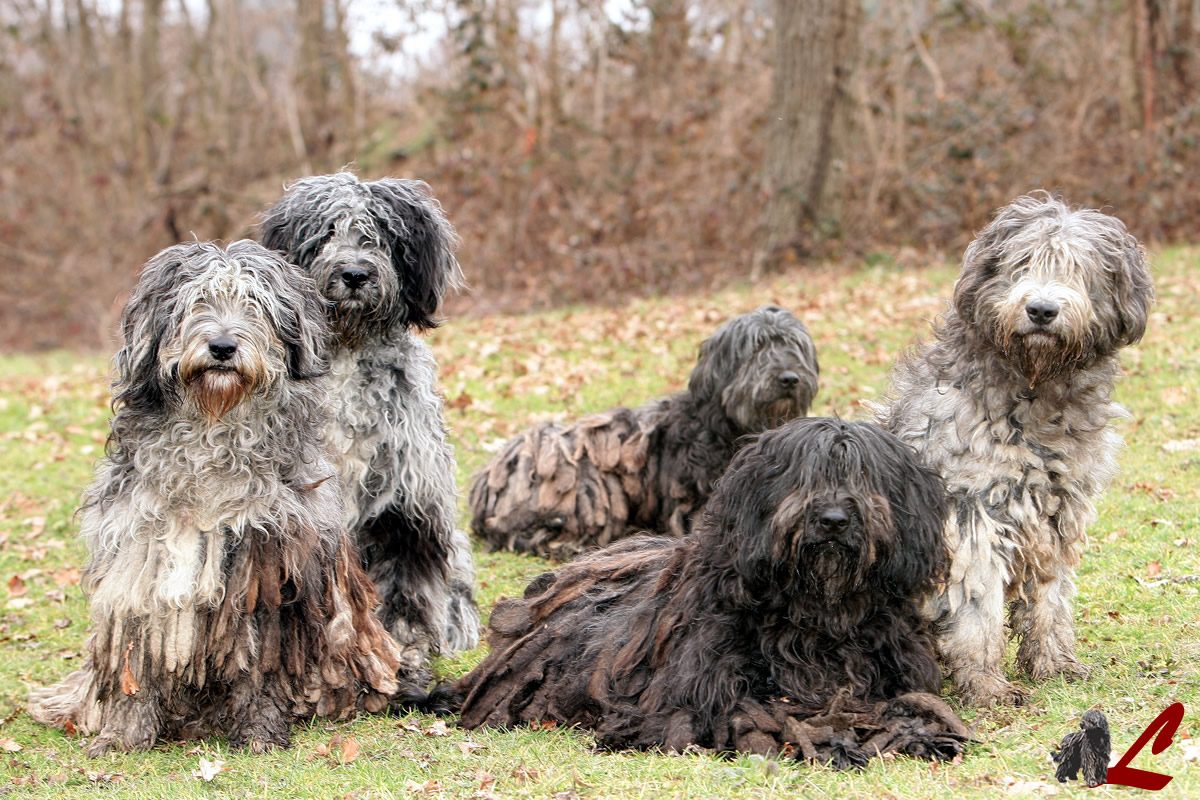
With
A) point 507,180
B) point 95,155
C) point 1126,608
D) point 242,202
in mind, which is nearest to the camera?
point 1126,608

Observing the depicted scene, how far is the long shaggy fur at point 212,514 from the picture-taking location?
5.21 meters

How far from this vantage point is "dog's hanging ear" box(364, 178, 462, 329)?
247 inches

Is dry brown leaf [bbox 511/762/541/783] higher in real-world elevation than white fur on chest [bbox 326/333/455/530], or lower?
lower

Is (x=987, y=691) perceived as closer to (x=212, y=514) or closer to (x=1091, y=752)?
(x=1091, y=752)

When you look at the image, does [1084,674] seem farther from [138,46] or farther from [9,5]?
[9,5]

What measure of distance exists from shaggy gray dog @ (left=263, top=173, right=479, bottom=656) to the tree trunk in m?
10.6

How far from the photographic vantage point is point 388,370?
6.27 m

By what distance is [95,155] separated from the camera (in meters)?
25.4

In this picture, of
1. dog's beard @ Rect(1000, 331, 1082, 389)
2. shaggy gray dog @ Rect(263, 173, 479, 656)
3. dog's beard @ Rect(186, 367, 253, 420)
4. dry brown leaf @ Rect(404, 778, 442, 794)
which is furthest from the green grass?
dog's beard @ Rect(186, 367, 253, 420)

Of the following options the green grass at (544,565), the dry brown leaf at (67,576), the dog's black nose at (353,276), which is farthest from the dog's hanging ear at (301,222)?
the dry brown leaf at (67,576)

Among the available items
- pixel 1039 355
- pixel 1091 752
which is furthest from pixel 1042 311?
pixel 1091 752

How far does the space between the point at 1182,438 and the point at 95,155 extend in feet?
69.7

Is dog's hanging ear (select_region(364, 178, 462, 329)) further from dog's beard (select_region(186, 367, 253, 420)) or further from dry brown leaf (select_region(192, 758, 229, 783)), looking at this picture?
dry brown leaf (select_region(192, 758, 229, 783))

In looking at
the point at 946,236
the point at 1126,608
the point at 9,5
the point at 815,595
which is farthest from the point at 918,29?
the point at 9,5
